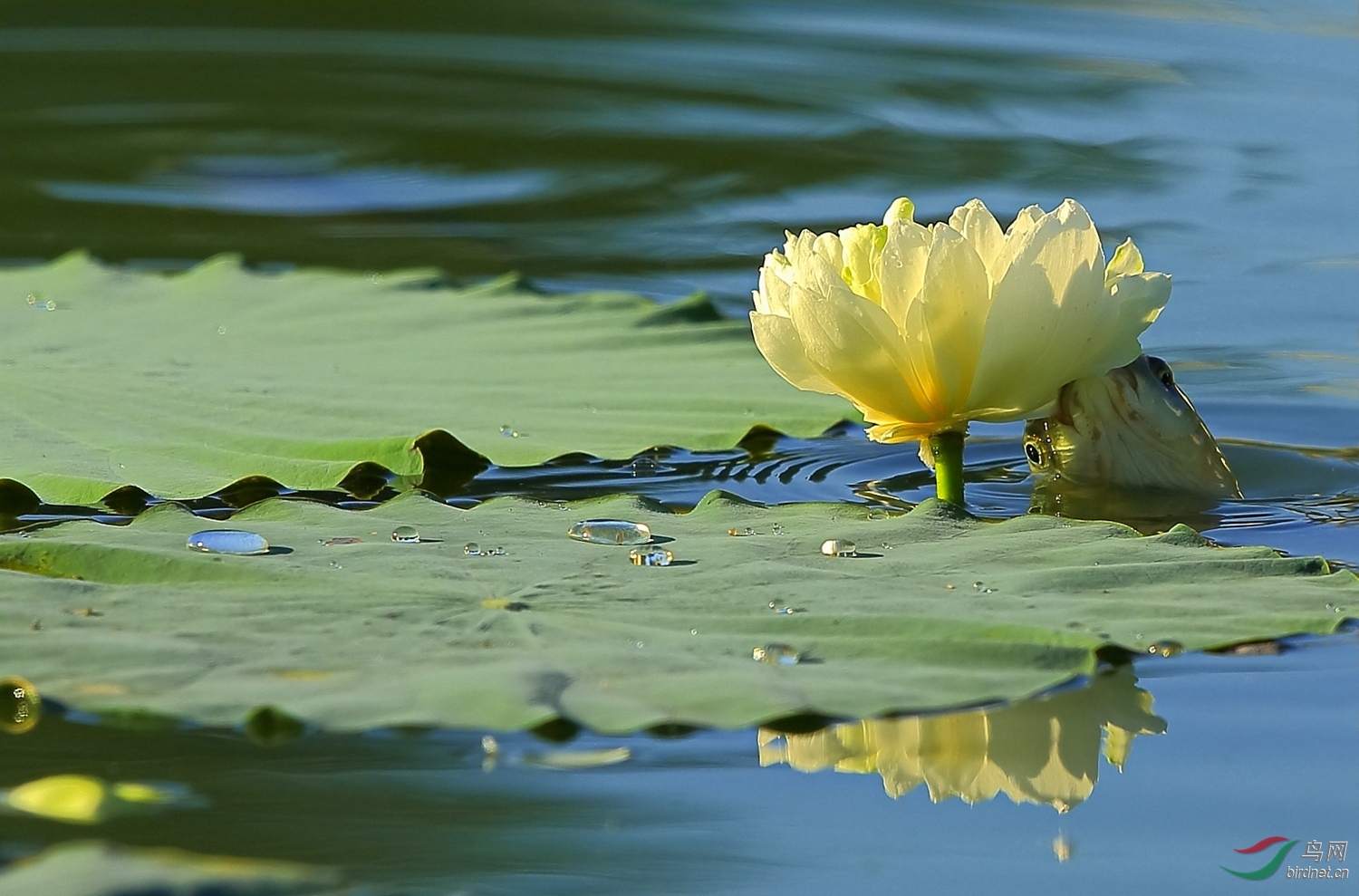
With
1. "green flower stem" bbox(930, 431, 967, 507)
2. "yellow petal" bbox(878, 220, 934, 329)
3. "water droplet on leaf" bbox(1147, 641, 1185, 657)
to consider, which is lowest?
"water droplet on leaf" bbox(1147, 641, 1185, 657)

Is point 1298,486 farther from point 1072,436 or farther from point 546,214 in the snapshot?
point 546,214

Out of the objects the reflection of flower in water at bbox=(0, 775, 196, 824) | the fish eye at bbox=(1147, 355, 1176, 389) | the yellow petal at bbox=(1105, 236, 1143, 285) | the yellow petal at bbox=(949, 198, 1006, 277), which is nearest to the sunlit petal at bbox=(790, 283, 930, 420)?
the yellow petal at bbox=(949, 198, 1006, 277)

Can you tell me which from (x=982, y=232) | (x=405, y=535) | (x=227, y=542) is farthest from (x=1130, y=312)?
(x=227, y=542)

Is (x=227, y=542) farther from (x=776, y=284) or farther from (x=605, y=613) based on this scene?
(x=776, y=284)

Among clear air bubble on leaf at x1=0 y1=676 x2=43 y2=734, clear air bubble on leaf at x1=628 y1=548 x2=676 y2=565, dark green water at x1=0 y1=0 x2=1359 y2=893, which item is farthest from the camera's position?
clear air bubble on leaf at x1=628 y1=548 x2=676 y2=565

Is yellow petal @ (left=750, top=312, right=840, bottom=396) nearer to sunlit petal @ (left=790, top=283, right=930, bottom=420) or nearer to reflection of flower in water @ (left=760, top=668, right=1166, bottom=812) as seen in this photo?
sunlit petal @ (left=790, top=283, right=930, bottom=420)

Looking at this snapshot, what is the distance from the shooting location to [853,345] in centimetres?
148

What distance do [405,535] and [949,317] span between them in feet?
1.63

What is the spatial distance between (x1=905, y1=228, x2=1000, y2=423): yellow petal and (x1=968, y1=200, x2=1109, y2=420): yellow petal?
0.6 inches

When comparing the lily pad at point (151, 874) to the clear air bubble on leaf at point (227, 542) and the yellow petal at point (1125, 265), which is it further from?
the yellow petal at point (1125, 265)

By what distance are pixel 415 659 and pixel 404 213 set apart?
236cm

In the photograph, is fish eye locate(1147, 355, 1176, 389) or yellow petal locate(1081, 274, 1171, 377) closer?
yellow petal locate(1081, 274, 1171, 377)

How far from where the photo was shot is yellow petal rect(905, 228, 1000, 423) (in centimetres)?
145

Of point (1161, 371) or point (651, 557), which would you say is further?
point (1161, 371)
